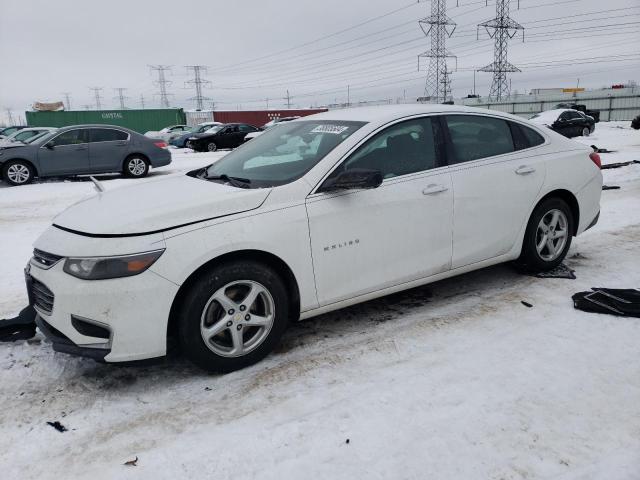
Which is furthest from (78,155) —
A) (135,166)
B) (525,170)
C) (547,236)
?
(547,236)

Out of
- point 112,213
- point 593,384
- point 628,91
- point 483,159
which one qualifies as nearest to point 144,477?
point 112,213

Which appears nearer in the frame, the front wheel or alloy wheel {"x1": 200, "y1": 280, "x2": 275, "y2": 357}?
alloy wheel {"x1": 200, "y1": 280, "x2": 275, "y2": 357}

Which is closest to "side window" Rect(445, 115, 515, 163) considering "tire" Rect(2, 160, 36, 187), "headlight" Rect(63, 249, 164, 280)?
"headlight" Rect(63, 249, 164, 280)

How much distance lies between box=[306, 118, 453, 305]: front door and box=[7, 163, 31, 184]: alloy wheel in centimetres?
1159

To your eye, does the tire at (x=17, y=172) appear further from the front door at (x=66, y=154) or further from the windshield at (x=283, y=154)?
the windshield at (x=283, y=154)

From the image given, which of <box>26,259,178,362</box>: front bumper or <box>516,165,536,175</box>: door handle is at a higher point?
<box>516,165,536,175</box>: door handle

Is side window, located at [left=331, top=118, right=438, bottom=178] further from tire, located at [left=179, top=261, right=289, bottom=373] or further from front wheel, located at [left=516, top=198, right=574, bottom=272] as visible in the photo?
front wheel, located at [left=516, top=198, right=574, bottom=272]

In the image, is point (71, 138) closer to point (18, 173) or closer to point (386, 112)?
point (18, 173)

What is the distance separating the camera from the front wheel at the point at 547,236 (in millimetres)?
4395

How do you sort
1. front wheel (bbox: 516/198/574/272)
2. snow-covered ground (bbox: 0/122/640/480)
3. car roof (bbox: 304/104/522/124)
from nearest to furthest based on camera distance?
snow-covered ground (bbox: 0/122/640/480) → car roof (bbox: 304/104/522/124) → front wheel (bbox: 516/198/574/272)

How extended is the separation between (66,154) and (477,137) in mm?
11446

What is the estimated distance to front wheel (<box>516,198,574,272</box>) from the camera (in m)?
4.39

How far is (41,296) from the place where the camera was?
301cm

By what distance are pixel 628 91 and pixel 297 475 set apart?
45.4 m
